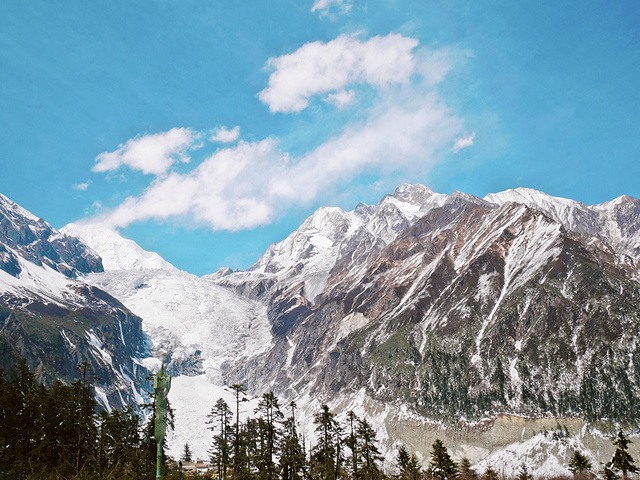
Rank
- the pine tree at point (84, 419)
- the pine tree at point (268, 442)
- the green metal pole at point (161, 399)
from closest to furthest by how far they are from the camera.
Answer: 1. the green metal pole at point (161, 399)
2. the pine tree at point (268, 442)
3. the pine tree at point (84, 419)

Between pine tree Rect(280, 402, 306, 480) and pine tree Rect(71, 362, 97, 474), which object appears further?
pine tree Rect(71, 362, 97, 474)

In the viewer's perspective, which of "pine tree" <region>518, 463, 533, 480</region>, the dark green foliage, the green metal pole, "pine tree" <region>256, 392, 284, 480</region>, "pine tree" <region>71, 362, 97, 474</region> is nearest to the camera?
the green metal pole

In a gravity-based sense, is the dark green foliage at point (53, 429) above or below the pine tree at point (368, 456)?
above

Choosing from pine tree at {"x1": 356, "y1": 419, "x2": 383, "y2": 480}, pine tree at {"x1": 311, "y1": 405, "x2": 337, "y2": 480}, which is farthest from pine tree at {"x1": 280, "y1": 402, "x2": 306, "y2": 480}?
pine tree at {"x1": 356, "y1": 419, "x2": 383, "y2": 480}

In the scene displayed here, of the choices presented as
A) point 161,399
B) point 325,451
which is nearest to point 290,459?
point 325,451

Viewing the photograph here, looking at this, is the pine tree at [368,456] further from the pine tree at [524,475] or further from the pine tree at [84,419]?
the pine tree at [524,475]

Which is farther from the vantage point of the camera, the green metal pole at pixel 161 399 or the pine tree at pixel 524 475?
the pine tree at pixel 524 475

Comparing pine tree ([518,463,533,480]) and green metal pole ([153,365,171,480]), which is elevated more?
green metal pole ([153,365,171,480])

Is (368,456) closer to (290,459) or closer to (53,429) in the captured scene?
(290,459)

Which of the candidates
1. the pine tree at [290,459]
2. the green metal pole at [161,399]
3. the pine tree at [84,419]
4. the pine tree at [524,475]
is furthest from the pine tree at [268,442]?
the pine tree at [524,475]

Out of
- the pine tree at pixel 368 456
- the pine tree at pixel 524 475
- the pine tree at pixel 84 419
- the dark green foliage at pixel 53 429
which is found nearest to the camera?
the dark green foliage at pixel 53 429

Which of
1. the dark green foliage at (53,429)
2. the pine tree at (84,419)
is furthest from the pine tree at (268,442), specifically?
the pine tree at (84,419)

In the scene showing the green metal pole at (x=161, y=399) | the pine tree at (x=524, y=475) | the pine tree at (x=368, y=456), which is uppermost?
the green metal pole at (x=161, y=399)

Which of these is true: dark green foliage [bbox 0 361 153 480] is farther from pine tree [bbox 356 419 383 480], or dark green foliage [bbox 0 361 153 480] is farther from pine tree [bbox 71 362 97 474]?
pine tree [bbox 356 419 383 480]
